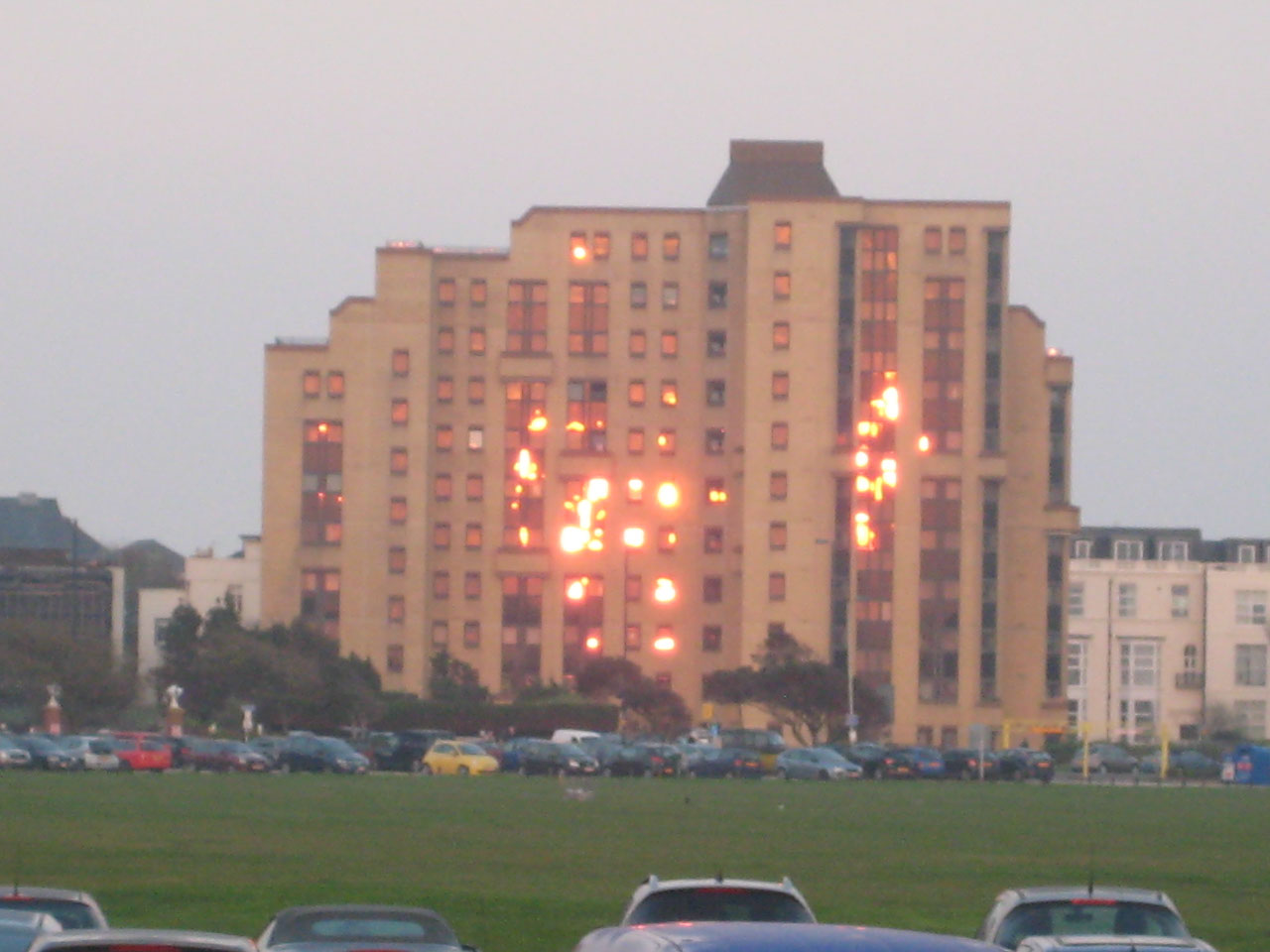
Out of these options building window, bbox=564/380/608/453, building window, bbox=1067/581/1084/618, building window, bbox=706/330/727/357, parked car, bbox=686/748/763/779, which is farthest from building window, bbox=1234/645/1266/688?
parked car, bbox=686/748/763/779

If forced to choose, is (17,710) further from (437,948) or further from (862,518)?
(437,948)

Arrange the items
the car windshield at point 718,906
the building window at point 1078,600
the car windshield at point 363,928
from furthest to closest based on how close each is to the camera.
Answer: the building window at point 1078,600
the car windshield at point 363,928
the car windshield at point 718,906

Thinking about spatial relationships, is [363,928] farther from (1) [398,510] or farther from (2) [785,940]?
(1) [398,510]

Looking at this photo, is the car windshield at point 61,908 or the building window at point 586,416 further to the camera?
the building window at point 586,416

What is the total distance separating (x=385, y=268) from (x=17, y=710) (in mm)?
37283

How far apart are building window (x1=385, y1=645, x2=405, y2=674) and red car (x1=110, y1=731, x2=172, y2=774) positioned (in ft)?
182

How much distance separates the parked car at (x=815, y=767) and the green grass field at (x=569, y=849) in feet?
53.8

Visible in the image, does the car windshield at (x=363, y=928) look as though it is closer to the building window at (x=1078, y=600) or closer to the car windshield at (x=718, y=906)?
the car windshield at (x=718, y=906)

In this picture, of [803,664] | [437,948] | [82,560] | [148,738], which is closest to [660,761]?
[148,738]

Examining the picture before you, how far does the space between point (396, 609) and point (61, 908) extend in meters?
126

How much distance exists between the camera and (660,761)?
298 ft

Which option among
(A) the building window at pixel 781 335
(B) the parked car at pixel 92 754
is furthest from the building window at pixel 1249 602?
(B) the parked car at pixel 92 754

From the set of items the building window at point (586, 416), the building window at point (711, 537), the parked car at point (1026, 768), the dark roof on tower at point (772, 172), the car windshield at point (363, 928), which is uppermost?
the dark roof on tower at point (772, 172)

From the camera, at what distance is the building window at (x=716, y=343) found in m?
144
